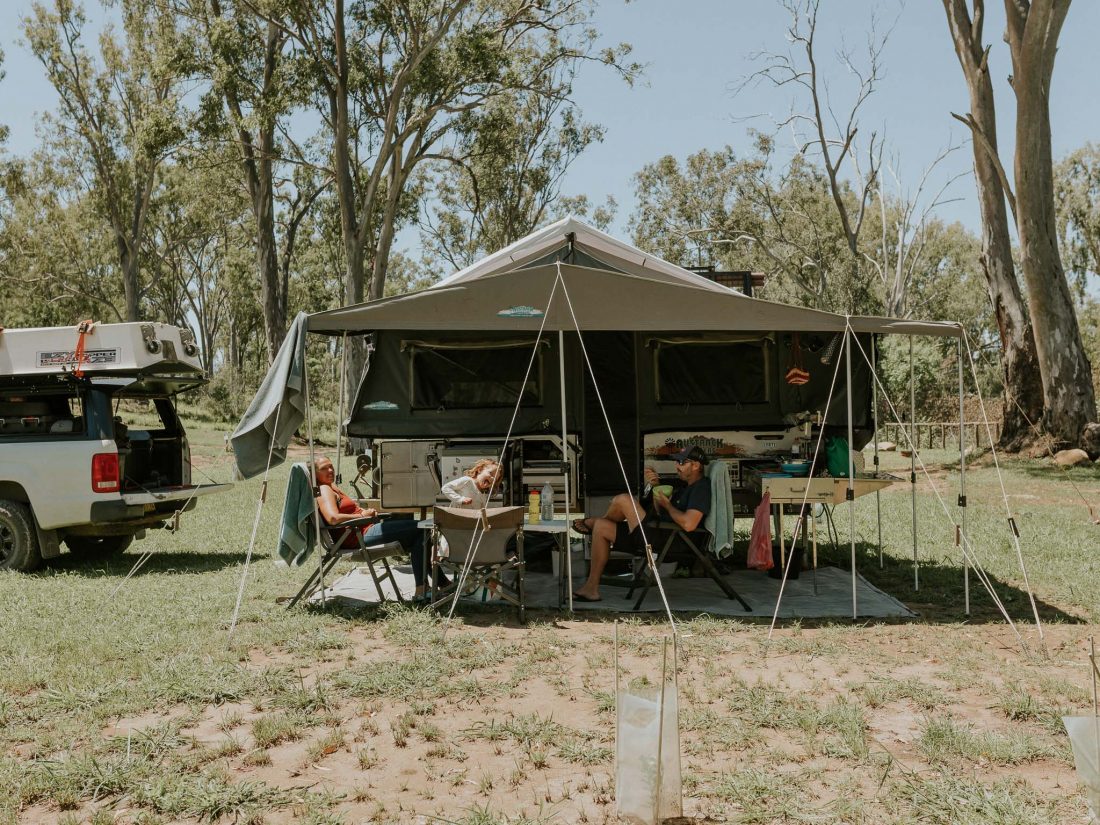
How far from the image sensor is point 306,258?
1307 inches

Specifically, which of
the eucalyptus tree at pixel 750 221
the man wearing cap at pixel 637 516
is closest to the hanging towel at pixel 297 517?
the man wearing cap at pixel 637 516

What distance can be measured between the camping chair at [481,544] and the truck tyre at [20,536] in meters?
3.95

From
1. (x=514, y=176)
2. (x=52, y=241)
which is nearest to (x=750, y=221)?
(x=514, y=176)

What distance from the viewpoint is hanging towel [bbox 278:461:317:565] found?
6328 mm

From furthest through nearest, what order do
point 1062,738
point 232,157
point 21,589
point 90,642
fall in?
point 232,157, point 21,589, point 90,642, point 1062,738

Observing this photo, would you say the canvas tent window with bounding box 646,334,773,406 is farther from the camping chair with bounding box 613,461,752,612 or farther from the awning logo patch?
the awning logo patch

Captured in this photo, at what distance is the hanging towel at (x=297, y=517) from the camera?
6.33 meters

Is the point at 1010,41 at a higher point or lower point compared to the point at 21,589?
higher

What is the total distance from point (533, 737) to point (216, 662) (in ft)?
6.59

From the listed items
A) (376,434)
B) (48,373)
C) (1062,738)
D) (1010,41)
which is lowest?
(1062,738)

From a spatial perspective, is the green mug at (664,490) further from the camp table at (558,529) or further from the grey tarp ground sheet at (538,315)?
the grey tarp ground sheet at (538,315)

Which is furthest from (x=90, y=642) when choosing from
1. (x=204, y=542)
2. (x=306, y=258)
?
(x=306, y=258)

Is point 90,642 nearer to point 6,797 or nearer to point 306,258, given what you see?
point 6,797

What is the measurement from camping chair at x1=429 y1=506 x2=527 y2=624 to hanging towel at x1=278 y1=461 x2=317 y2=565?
0.88m
